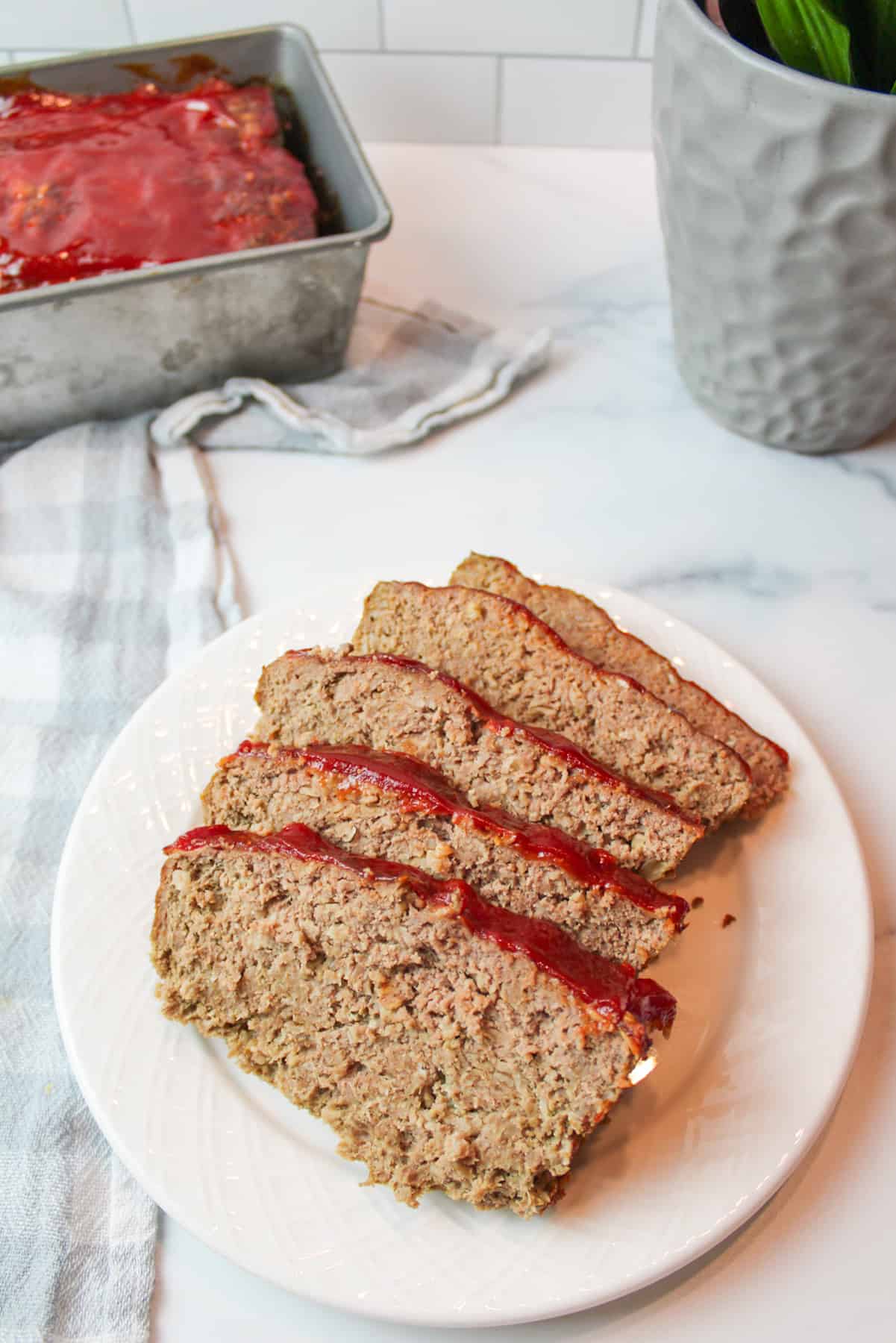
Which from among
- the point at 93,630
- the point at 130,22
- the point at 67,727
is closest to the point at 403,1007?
the point at 67,727

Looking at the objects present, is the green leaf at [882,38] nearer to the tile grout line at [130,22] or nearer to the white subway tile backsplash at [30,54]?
the tile grout line at [130,22]

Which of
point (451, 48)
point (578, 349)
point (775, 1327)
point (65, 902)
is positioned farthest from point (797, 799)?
point (451, 48)

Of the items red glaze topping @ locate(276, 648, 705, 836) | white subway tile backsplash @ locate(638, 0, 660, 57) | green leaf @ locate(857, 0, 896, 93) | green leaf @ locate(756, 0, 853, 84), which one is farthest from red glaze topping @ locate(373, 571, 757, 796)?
white subway tile backsplash @ locate(638, 0, 660, 57)

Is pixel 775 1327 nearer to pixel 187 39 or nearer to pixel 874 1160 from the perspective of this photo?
pixel 874 1160

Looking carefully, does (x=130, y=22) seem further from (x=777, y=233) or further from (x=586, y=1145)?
(x=586, y=1145)

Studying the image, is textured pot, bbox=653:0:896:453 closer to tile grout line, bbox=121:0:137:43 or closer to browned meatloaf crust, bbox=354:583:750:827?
browned meatloaf crust, bbox=354:583:750:827

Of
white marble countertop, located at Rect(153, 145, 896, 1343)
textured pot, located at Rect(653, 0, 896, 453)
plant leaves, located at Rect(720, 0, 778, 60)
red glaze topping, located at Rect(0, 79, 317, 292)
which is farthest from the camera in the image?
red glaze topping, located at Rect(0, 79, 317, 292)
